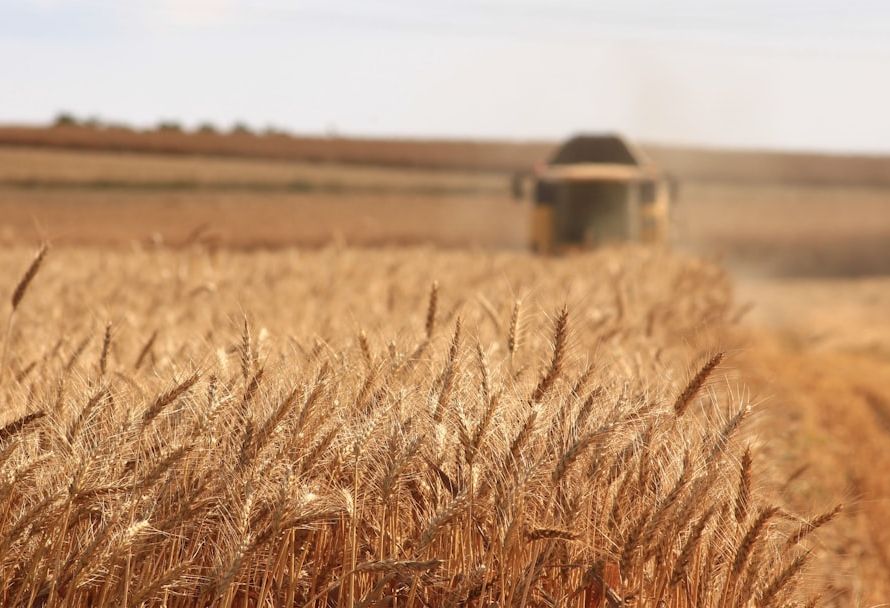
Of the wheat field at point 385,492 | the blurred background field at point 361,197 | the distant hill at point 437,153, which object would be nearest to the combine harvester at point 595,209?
the blurred background field at point 361,197

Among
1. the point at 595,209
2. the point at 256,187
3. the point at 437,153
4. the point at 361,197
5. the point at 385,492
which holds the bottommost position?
the point at 361,197

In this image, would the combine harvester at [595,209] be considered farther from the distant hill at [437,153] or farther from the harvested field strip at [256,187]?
the distant hill at [437,153]

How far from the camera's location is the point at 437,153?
49.2 meters

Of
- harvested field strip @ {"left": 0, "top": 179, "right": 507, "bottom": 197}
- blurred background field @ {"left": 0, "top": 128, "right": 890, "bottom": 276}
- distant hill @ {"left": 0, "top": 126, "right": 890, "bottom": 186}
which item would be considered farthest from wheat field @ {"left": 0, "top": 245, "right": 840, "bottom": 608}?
distant hill @ {"left": 0, "top": 126, "right": 890, "bottom": 186}

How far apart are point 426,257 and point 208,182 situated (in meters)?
28.6

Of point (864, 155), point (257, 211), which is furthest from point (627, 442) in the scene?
point (864, 155)

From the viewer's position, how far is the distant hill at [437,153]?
139 ft

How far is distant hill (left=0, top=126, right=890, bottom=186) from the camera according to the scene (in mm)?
42469

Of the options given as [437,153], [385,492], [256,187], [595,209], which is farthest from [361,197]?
[385,492]

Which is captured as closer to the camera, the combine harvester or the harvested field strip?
the combine harvester

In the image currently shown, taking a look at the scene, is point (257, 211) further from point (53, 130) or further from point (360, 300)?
point (360, 300)

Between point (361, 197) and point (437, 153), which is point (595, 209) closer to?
point (361, 197)

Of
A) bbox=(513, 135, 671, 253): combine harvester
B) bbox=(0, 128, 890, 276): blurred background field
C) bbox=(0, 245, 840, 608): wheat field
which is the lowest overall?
bbox=(0, 128, 890, 276): blurred background field

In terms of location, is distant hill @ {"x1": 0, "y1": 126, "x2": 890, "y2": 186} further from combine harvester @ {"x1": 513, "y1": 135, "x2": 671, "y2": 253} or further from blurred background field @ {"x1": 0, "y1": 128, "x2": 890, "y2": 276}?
combine harvester @ {"x1": 513, "y1": 135, "x2": 671, "y2": 253}
